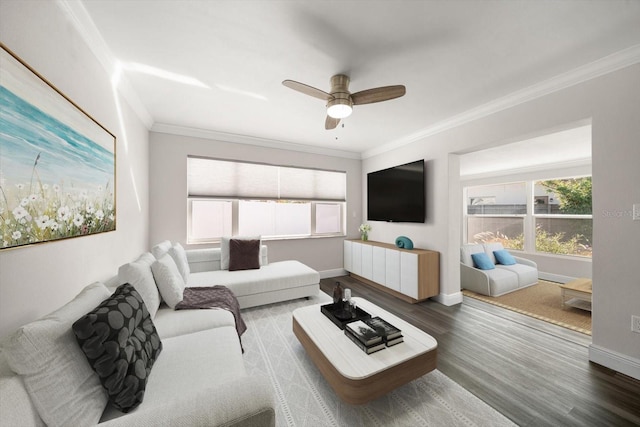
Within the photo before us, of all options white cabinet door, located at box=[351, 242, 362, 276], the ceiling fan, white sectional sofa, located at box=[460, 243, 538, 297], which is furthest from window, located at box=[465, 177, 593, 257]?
the ceiling fan

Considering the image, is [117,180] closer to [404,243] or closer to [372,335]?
[372,335]

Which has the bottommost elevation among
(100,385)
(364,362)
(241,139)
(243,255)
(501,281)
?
(501,281)

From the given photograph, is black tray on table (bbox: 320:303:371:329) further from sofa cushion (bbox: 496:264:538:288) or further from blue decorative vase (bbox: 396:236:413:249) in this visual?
sofa cushion (bbox: 496:264:538:288)

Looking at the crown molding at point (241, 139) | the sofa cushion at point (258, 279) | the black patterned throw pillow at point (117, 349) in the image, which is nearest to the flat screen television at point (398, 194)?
the crown molding at point (241, 139)

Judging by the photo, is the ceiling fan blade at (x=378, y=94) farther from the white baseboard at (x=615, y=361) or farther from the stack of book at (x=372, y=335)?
the white baseboard at (x=615, y=361)

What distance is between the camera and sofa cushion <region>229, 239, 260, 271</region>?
3350mm

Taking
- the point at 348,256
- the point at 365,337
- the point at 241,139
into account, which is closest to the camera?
the point at 365,337

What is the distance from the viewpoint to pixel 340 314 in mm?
2082

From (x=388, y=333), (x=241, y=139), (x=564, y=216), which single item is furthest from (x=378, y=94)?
(x=564, y=216)

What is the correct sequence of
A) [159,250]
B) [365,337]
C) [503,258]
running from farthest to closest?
[503,258] → [159,250] → [365,337]

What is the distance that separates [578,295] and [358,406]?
352 cm

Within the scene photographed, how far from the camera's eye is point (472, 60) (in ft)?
6.51

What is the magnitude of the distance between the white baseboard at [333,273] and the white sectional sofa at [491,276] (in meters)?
2.17

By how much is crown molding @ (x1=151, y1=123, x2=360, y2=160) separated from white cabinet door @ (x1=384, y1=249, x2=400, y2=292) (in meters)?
2.27
